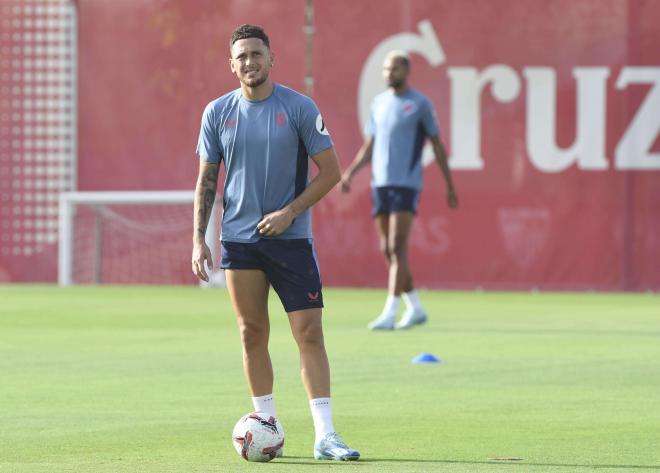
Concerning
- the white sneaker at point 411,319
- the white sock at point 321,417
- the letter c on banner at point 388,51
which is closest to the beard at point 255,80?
the white sock at point 321,417

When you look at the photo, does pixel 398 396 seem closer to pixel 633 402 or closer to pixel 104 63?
pixel 633 402

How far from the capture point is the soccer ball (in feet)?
23.9

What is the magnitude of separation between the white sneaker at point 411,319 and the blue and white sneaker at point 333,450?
8296 millimetres

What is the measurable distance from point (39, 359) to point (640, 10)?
13.0 m

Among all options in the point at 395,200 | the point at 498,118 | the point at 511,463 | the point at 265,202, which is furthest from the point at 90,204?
the point at 511,463

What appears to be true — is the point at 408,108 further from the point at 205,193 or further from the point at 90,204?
the point at 90,204

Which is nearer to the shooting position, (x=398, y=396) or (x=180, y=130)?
(x=398, y=396)

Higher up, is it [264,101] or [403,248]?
[264,101]

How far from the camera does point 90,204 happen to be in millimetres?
24594

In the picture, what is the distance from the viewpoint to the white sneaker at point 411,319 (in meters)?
15.8

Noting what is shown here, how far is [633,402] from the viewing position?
9688mm

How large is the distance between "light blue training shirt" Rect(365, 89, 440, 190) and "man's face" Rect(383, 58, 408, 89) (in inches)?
7.2

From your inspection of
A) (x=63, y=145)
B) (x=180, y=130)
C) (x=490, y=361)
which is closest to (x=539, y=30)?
(x=180, y=130)

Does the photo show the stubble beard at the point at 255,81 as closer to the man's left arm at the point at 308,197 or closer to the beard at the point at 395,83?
the man's left arm at the point at 308,197
